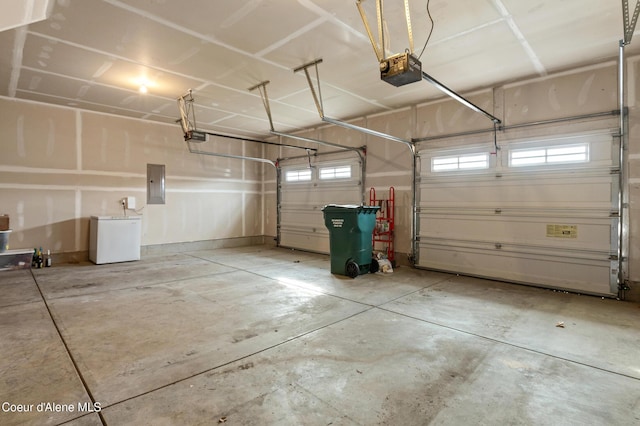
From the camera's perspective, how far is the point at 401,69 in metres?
2.48

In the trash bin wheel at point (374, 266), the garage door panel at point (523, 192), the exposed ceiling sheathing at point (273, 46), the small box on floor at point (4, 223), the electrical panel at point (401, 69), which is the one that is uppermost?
the exposed ceiling sheathing at point (273, 46)

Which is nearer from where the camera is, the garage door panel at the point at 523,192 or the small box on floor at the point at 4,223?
the garage door panel at the point at 523,192

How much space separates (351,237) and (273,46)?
2.84 m

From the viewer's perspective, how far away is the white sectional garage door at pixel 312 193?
269 inches

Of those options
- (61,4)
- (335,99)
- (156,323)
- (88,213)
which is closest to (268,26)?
(61,4)

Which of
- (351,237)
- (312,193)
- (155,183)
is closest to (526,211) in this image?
(351,237)

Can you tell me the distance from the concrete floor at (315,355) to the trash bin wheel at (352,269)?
0.51 metres

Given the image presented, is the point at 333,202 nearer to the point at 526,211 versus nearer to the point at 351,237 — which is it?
the point at 351,237

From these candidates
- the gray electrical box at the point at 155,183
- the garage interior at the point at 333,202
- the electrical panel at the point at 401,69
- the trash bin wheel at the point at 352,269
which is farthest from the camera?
the gray electrical box at the point at 155,183

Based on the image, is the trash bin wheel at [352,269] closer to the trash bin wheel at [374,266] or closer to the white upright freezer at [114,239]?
the trash bin wheel at [374,266]

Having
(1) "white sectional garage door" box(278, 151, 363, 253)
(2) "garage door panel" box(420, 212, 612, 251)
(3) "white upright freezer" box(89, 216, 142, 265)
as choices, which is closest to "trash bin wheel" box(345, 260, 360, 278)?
(2) "garage door panel" box(420, 212, 612, 251)

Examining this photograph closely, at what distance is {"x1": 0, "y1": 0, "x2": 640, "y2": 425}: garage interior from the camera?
2014mm

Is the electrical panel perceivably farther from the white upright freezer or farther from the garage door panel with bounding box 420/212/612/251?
the white upright freezer

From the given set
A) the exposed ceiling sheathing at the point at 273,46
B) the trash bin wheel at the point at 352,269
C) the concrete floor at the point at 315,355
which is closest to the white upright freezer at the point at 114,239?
the concrete floor at the point at 315,355
